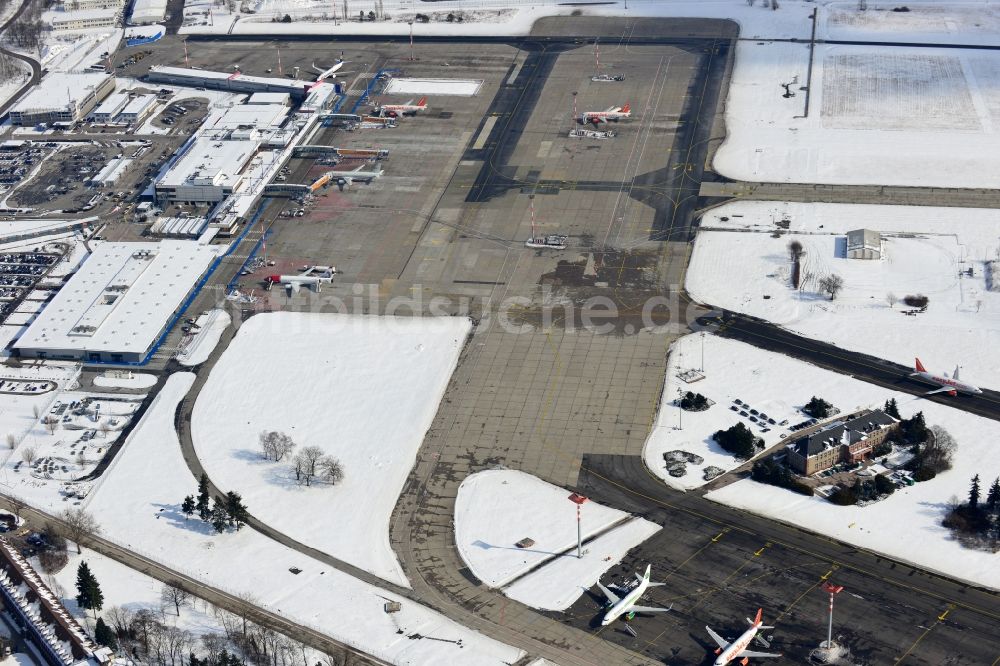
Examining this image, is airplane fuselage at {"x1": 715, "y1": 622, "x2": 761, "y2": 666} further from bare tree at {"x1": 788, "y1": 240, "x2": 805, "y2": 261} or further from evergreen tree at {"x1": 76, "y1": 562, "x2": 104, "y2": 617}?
bare tree at {"x1": 788, "y1": 240, "x2": 805, "y2": 261}

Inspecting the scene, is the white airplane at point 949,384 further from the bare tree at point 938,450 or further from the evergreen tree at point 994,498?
the evergreen tree at point 994,498

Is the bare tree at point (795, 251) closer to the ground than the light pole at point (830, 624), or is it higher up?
closer to the ground

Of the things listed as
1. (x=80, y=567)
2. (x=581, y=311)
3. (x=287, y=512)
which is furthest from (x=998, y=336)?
(x=80, y=567)

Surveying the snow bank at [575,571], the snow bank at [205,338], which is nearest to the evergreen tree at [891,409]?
the snow bank at [575,571]

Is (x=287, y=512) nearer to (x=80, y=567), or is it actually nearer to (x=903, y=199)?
(x=80, y=567)

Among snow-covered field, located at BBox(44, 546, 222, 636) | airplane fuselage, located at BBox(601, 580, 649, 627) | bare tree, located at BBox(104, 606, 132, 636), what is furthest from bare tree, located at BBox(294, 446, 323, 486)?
airplane fuselage, located at BBox(601, 580, 649, 627)

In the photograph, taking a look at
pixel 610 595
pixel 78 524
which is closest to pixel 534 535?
pixel 610 595
